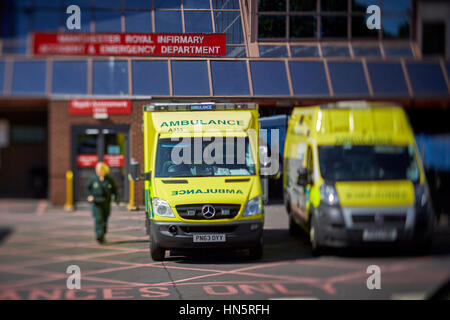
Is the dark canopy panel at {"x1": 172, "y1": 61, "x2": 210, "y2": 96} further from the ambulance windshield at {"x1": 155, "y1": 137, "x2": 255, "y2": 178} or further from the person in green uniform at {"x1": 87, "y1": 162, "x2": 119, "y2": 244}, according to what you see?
the person in green uniform at {"x1": 87, "y1": 162, "x2": 119, "y2": 244}

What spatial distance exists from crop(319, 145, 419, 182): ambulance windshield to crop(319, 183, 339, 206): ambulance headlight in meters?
0.06

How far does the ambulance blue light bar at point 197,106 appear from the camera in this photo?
3838mm

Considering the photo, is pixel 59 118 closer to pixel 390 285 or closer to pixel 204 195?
pixel 204 195

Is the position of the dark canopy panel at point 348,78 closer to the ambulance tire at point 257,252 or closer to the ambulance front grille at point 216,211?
the ambulance tire at point 257,252

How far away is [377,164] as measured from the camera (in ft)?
9.50

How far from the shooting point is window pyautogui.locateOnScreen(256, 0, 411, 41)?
3.24 metres

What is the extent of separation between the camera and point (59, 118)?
3.75m

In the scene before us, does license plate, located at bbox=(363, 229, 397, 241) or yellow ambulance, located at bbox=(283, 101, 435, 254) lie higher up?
yellow ambulance, located at bbox=(283, 101, 435, 254)

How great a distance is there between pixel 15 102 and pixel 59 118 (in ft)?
1.42

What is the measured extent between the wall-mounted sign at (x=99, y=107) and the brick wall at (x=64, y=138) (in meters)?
0.04

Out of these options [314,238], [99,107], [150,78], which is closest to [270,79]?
[150,78]

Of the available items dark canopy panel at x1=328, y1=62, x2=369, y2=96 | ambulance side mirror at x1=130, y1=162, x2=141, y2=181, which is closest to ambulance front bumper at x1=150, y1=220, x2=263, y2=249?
ambulance side mirror at x1=130, y1=162, x2=141, y2=181

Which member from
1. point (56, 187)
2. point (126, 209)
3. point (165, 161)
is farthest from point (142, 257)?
point (56, 187)

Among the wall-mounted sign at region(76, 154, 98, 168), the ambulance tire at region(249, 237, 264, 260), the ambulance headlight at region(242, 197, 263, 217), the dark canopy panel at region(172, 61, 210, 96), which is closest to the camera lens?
the dark canopy panel at region(172, 61, 210, 96)
